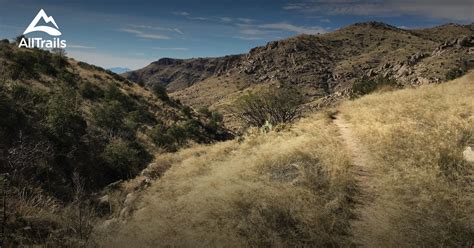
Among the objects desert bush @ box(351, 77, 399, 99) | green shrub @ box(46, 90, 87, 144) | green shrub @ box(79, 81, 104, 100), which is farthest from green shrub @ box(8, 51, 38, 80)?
desert bush @ box(351, 77, 399, 99)

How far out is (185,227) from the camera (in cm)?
849

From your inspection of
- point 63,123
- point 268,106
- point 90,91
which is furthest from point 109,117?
point 268,106

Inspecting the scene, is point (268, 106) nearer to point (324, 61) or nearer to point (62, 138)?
point (62, 138)

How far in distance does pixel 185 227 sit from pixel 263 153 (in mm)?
5486

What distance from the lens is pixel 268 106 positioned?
27.6m

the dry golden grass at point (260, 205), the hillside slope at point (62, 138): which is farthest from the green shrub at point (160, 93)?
the dry golden grass at point (260, 205)

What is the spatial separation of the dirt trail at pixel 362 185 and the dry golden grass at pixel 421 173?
0.20 ft

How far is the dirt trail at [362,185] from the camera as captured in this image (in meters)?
7.21

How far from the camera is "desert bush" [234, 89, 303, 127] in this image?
89.5 feet

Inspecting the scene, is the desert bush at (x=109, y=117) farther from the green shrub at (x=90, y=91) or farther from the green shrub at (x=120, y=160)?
the green shrub at (x=120, y=160)

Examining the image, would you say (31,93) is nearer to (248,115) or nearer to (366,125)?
(248,115)

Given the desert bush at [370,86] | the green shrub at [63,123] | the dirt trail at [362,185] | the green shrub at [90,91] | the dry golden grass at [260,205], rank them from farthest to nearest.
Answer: the green shrub at [90,91]
the desert bush at [370,86]
the green shrub at [63,123]
the dry golden grass at [260,205]
the dirt trail at [362,185]

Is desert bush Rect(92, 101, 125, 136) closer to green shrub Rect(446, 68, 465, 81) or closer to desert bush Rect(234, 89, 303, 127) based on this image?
desert bush Rect(234, 89, 303, 127)

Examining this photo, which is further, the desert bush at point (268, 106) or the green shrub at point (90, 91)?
the green shrub at point (90, 91)
